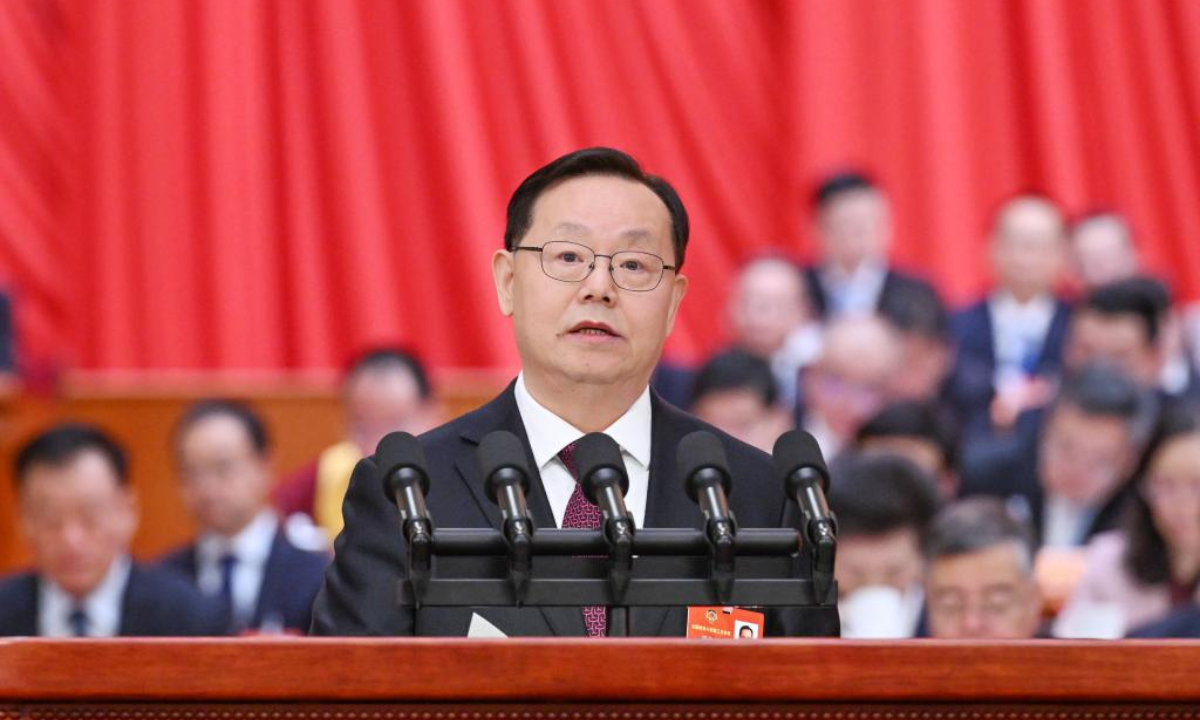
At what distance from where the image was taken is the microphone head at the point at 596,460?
53.3 inches

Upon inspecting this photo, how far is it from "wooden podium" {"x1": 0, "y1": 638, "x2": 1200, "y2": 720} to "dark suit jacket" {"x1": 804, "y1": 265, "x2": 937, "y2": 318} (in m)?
3.38

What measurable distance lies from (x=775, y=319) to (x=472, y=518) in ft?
10.4

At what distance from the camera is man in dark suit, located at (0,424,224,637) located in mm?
3332

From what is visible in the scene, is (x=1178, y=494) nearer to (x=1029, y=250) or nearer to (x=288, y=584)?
(x=288, y=584)

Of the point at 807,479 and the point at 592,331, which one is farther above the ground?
the point at 592,331

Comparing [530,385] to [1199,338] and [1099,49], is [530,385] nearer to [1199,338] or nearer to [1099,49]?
[1199,338]

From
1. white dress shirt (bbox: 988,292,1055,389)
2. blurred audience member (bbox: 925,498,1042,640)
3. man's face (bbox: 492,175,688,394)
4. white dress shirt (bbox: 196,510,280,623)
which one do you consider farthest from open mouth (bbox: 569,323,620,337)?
white dress shirt (bbox: 988,292,1055,389)

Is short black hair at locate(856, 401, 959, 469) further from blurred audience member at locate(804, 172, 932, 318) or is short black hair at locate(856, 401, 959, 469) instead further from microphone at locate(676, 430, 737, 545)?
microphone at locate(676, 430, 737, 545)

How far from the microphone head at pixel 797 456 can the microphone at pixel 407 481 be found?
259 millimetres

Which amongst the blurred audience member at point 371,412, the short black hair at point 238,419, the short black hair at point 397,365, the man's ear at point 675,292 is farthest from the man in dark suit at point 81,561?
the man's ear at point 675,292

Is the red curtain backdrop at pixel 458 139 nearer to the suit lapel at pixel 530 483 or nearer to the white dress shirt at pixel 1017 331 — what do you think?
the white dress shirt at pixel 1017 331

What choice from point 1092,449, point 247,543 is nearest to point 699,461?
point 1092,449

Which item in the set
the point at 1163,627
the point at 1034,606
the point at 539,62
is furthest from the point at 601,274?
the point at 539,62

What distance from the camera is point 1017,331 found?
16.1 feet
